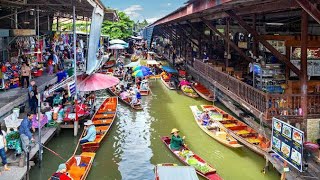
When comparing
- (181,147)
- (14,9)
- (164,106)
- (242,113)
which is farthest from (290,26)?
(14,9)

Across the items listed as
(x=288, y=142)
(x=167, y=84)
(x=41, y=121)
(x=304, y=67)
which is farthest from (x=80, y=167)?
(x=167, y=84)

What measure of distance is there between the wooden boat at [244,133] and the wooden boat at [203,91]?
4.85m

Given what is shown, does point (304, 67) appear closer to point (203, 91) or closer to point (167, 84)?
point (203, 91)

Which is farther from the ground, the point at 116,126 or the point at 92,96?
the point at 92,96

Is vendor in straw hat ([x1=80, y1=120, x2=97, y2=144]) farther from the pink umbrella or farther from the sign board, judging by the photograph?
the sign board

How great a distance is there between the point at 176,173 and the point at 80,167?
3915 mm

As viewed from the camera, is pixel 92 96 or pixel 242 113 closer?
pixel 242 113

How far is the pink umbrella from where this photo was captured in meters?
16.5

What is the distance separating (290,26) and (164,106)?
30.6 feet

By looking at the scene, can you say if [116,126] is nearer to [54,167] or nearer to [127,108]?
[127,108]

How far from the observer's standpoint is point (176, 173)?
9844 millimetres

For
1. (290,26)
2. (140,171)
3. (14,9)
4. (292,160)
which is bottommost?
(140,171)

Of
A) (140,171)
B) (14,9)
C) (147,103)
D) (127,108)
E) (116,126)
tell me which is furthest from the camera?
(147,103)

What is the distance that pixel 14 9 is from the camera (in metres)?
19.8
